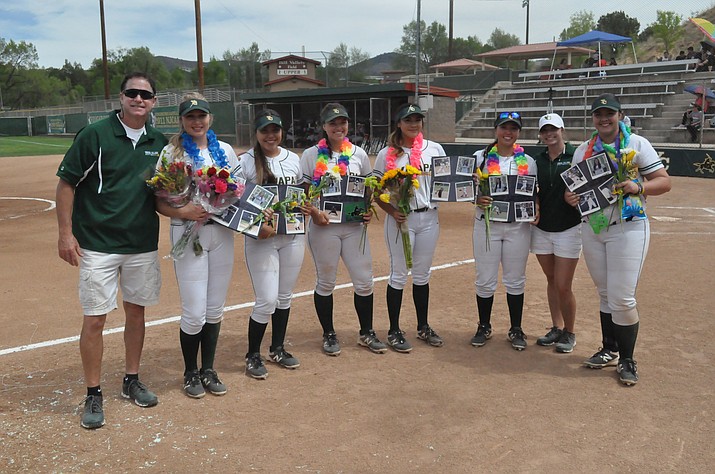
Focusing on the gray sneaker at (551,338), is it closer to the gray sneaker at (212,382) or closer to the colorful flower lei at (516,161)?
the colorful flower lei at (516,161)

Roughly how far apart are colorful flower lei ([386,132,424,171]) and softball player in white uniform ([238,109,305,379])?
32.5 inches

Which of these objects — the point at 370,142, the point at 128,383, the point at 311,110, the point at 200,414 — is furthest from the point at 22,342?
the point at 311,110

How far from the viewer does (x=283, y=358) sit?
5.07 metres

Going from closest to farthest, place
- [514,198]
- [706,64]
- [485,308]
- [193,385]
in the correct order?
[193,385], [514,198], [485,308], [706,64]

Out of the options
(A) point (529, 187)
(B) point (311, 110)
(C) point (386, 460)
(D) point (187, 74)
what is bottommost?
(C) point (386, 460)

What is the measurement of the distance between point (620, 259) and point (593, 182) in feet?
2.06

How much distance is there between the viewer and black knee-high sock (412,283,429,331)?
18.3 feet

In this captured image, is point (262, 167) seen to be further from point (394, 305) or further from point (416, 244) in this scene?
point (394, 305)

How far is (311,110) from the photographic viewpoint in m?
33.3

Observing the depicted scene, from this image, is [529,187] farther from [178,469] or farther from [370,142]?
[370,142]

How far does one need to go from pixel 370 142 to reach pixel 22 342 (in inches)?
985

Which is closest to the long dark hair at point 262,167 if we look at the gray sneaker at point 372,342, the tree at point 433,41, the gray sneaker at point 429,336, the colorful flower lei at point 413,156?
the colorful flower lei at point 413,156

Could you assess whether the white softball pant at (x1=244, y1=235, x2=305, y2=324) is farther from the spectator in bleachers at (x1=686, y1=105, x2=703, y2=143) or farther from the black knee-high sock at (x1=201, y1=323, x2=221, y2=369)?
the spectator in bleachers at (x1=686, y1=105, x2=703, y2=143)

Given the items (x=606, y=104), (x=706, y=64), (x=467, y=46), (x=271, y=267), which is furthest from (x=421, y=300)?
(x=467, y=46)
